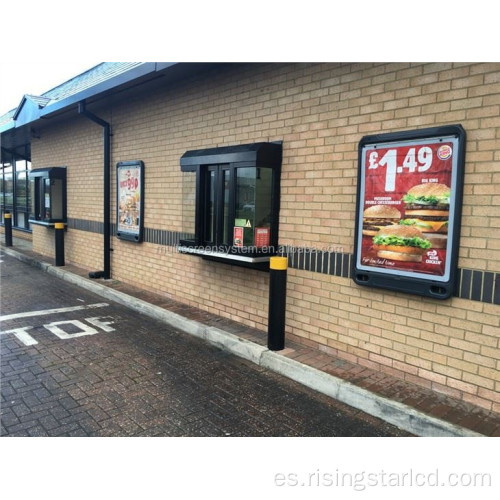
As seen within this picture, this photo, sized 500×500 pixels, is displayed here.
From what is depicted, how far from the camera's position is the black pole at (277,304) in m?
4.91

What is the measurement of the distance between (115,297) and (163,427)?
4749 mm

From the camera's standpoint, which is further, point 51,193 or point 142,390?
point 51,193

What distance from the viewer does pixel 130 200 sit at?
8648 millimetres

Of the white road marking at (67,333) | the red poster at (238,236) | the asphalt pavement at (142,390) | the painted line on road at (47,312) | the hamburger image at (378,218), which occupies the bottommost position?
the asphalt pavement at (142,390)

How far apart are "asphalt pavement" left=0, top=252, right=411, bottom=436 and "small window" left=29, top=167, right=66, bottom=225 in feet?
18.6

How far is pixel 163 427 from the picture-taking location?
3.51 meters

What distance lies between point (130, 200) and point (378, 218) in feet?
18.9

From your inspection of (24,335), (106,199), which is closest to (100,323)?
(24,335)

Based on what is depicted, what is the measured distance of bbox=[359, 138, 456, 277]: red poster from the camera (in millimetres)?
3832

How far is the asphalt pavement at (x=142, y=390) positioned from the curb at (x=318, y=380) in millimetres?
80

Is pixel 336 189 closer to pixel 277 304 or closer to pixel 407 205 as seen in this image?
pixel 407 205

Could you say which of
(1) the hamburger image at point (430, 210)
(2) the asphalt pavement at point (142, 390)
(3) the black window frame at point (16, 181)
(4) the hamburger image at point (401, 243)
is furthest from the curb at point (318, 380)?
(3) the black window frame at point (16, 181)

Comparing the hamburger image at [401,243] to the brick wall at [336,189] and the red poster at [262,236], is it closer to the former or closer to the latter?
the brick wall at [336,189]

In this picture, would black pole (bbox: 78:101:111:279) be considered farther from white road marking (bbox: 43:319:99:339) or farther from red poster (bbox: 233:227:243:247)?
red poster (bbox: 233:227:243:247)
